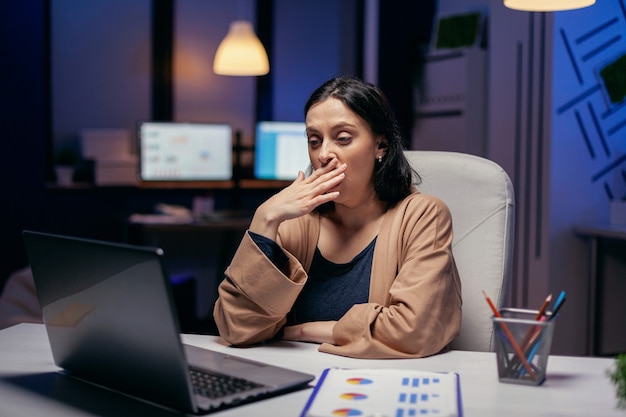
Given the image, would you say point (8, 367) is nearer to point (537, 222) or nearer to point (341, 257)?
point (341, 257)

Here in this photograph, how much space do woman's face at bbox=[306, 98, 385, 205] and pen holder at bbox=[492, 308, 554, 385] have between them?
63 cm

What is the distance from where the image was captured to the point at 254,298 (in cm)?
156

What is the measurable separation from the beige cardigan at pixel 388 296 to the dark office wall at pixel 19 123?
2682mm

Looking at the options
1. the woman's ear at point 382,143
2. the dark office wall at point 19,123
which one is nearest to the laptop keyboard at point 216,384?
the woman's ear at point 382,143

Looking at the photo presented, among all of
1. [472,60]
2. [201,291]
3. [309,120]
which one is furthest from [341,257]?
[201,291]

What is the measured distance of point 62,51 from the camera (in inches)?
215

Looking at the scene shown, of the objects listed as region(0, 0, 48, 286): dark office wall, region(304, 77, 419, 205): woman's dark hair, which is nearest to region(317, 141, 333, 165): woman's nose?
region(304, 77, 419, 205): woman's dark hair

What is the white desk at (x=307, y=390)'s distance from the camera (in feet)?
3.57

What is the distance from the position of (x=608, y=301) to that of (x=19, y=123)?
10.1ft

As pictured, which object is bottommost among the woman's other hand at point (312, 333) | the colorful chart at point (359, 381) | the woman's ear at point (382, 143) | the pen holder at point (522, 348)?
the woman's other hand at point (312, 333)

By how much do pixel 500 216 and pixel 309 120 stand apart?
0.49m

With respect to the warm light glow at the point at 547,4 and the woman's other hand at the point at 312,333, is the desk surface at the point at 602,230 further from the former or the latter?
the woman's other hand at the point at 312,333

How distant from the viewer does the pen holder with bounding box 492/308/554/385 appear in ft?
3.97

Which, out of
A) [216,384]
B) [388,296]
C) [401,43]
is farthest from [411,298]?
[401,43]
